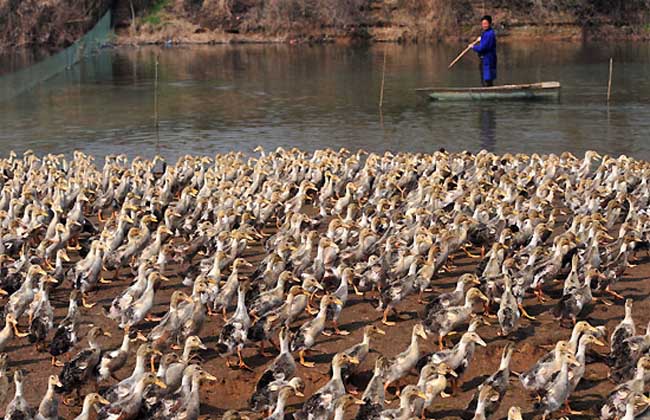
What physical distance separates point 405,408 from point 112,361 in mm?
3867

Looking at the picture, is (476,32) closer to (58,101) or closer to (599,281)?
(58,101)

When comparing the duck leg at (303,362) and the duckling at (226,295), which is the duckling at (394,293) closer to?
the duck leg at (303,362)

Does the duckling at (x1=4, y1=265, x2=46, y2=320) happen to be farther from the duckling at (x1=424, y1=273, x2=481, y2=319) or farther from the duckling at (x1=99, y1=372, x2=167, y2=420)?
the duckling at (x1=424, y1=273, x2=481, y2=319)

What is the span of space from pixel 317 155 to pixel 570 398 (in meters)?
12.6

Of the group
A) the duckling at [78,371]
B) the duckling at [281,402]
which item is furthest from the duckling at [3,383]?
the duckling at [281,402]

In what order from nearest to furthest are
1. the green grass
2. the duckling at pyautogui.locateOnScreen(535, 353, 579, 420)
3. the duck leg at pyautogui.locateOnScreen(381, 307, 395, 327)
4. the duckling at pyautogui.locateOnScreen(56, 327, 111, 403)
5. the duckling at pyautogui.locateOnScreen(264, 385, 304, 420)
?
the duckling at pyautogui.locateOnScreen(264, 385, 304, 420) → the duckling at pyautogui.locateOnScreen(535, 353, 579, 420) → the duckling at pyautogui.locateOnScreen(56, 327, 111, 403) → the duck leg at pyautogui.locateOnScreen(381, 307, 395, 327) → the green grass

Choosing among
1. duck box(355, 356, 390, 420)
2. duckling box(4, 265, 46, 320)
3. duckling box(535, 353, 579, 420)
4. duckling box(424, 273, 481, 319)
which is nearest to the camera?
duck box(355, 356, 390, 420)

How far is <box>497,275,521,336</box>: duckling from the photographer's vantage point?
12.9 m

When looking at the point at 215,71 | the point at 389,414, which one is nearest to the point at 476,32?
the point at 215,71

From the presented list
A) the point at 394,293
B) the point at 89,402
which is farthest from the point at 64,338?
the point at 394,293

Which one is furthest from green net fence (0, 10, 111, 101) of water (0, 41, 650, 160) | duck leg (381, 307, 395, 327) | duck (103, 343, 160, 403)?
duck (103, 343, 160, 403)

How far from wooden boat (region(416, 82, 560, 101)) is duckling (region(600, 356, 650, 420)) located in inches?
1021

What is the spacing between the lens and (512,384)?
1183 centimetres

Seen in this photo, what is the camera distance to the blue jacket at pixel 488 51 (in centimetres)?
3506
